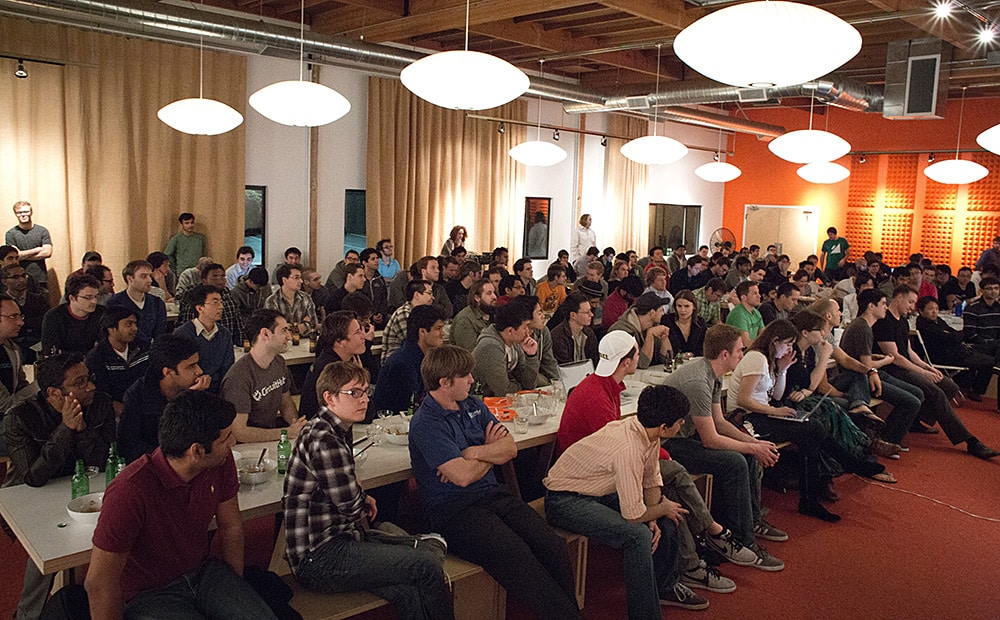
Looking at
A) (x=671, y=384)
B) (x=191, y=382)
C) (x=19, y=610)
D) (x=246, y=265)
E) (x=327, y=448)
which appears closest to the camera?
(x=327, y=448)

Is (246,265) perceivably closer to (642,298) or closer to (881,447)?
(642,298)

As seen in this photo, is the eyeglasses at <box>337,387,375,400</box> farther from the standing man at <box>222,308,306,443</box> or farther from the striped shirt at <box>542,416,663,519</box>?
the striped shirt at <box>542,416,663,519</box>

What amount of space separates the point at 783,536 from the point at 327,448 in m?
3.10

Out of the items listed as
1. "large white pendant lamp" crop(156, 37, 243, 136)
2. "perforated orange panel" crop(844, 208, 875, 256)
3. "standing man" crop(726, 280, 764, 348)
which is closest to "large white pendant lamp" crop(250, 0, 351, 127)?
"large white pendant lamp" crop(156, 37, 243, 136)

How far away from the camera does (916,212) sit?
15555 millimetres

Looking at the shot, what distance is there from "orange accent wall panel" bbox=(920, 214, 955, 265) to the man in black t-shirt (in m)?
9.05

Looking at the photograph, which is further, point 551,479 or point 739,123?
point 739,123

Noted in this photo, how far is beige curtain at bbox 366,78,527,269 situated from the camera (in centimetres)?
1115

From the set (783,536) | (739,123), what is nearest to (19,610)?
(783,536)

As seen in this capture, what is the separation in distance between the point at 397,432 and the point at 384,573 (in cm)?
105

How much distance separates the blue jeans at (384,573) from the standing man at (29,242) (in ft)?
20.5

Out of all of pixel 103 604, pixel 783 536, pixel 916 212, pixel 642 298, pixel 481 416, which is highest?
pixel 916 212

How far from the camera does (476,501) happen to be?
3570 millimetres

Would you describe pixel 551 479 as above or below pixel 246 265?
below
